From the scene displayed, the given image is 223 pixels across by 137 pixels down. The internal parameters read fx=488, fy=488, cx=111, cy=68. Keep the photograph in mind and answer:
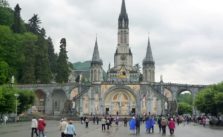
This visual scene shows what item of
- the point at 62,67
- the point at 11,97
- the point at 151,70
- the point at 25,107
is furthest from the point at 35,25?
the point at 11,97

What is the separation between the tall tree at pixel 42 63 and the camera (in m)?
86.9

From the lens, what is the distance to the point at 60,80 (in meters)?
96.4

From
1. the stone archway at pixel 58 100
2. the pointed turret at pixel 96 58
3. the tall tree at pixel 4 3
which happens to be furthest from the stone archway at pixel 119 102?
the tall tree at pixel 4 3

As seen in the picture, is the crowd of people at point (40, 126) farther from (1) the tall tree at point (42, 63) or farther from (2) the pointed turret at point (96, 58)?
(2) the pointed turret at point (96, 58)

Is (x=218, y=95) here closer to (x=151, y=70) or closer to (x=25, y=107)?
(x=25, y=107)

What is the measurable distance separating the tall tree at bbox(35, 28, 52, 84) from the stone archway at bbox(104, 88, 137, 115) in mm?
11764

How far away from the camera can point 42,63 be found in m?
87.2

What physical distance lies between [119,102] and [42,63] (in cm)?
1610

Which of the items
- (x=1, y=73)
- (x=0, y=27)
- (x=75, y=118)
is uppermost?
(x=0, y=27)

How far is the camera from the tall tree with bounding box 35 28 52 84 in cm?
8688

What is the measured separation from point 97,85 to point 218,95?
106 ft

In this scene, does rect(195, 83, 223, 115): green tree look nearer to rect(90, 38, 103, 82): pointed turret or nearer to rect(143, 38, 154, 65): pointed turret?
rect(143, 38, 154, 65): pointed turret

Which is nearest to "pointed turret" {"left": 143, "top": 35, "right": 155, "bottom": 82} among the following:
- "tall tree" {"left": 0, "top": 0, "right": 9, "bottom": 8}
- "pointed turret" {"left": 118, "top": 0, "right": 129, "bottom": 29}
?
"pointed turret" {"left": 118, "top": 0, "right": 129, "bottom": 29}

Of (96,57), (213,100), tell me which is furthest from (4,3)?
(213,100)
